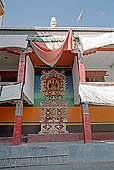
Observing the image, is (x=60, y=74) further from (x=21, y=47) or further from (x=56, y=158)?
(x=56, y=158)

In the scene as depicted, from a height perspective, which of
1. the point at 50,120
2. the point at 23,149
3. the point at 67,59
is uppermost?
the point at 67,59

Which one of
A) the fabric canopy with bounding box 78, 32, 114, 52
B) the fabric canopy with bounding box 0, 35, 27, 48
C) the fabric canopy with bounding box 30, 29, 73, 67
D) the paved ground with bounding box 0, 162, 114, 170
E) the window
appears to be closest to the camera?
the paved ground with bounding box 0, 162, 114, 170

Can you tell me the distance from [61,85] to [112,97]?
401cm

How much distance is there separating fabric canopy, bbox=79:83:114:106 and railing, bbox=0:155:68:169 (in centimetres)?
246

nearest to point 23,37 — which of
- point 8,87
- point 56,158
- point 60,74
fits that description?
point 8,87

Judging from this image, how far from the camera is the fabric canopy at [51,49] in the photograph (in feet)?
22.0

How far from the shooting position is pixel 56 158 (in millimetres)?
5402

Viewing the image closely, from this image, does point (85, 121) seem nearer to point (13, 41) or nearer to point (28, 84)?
point (28, 84)

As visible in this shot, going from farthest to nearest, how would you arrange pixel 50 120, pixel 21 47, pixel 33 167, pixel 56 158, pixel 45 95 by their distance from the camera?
pixel 45 95, pixel 50 120, pixel 21 47, pixel 56 158, pixel 33 167

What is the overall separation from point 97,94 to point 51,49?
122 inches

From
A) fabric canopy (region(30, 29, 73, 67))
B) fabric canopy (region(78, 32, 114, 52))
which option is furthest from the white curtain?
fabric canopy (region(78, 32, 114, 52))

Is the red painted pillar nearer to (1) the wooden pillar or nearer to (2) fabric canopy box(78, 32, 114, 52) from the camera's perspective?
(2) fabric canopy box(78, 32, 114, 52)

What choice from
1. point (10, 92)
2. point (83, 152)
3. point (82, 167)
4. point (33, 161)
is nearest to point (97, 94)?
point (83, 152)

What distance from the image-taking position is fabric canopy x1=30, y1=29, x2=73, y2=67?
6719mm
